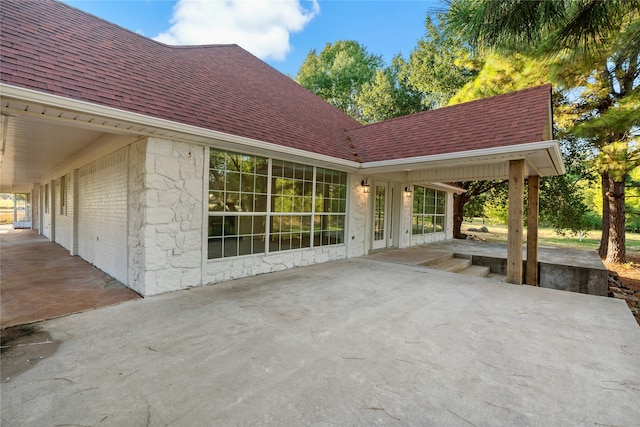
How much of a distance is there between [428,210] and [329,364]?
34.6ft

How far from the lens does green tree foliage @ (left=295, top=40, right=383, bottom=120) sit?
22891 millimetres

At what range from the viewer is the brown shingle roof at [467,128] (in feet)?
17.8

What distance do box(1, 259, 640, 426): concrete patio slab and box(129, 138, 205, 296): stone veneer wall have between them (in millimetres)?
464

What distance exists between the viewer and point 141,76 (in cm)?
482

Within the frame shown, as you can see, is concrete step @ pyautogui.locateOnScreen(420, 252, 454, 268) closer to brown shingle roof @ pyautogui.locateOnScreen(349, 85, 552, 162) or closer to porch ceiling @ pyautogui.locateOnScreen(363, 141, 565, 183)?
porch ceiling @ pyautogui.locateOnScreen(363, 141, 565, 183)

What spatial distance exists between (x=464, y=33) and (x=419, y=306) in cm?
404

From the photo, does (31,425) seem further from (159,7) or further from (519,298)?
(159,7)

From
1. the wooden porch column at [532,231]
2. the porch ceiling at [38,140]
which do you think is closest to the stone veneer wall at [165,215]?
the porch ceiling at [38,140]

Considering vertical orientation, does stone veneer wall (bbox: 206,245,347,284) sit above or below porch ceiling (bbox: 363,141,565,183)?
below

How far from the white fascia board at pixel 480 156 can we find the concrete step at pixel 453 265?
2926 millimetres

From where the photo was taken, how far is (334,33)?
915 inches

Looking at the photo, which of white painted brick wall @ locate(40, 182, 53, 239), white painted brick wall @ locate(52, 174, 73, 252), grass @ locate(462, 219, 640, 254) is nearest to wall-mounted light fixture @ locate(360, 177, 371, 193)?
white painted brick wall @ locate(52, 174, 73, 252)

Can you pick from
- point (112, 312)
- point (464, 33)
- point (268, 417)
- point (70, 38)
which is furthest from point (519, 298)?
point (70, 38)

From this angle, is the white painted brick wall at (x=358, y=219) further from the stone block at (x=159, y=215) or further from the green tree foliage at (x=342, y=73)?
the green tree foliage at (x=342, y=73)
